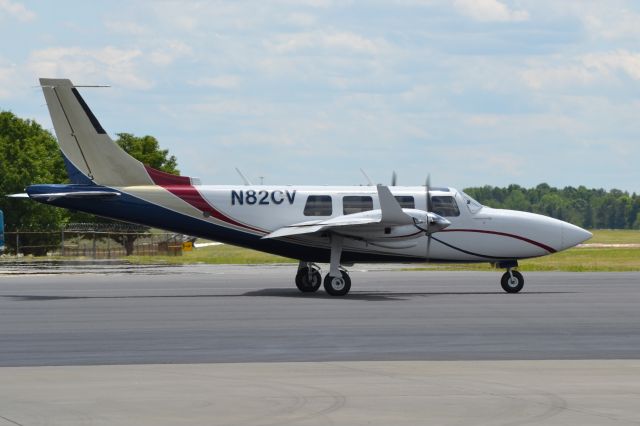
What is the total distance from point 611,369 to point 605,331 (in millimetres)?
5457

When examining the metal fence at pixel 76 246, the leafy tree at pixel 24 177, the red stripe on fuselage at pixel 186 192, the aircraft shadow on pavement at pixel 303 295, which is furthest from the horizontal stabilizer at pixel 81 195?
the leafy tree at pixel 24 177

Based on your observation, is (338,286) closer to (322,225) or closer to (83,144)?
(322,225)

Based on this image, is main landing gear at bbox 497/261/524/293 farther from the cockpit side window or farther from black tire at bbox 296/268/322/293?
black tire at bbox 296/268/322/293

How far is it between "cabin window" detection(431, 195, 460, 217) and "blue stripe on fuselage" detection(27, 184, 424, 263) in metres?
1.52

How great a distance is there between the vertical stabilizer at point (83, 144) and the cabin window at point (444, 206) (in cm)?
808

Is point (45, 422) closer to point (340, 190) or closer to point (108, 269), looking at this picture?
point (340, 190)

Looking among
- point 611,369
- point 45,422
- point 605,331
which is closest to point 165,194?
point 605,331

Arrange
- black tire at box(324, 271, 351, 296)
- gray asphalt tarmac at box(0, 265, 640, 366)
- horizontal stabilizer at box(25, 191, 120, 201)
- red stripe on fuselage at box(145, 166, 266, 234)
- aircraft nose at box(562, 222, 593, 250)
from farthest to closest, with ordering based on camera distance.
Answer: aircraft nose at box(562, 222, 593, 250), red stripe on fuselage at box(145, 166, 266, 234), black tire at box(324, 271, 351, 296), horizontal stabilizer at box(25, 191, 120, 201), gray asphalt tarmac at box(0, 265, 640, 366)

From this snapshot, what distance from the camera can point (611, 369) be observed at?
15.0 metres

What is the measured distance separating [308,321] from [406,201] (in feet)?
32.3

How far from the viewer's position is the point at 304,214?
103 feet

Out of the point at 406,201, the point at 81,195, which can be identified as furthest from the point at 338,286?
the point at 81,195

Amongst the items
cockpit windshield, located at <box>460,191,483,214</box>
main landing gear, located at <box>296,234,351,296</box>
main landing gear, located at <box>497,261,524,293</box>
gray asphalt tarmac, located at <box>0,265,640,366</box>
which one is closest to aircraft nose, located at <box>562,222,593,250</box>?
gray asphalt tarmac, located at <box>0,265,640,366</box>

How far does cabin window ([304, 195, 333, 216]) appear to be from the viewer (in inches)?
1243
